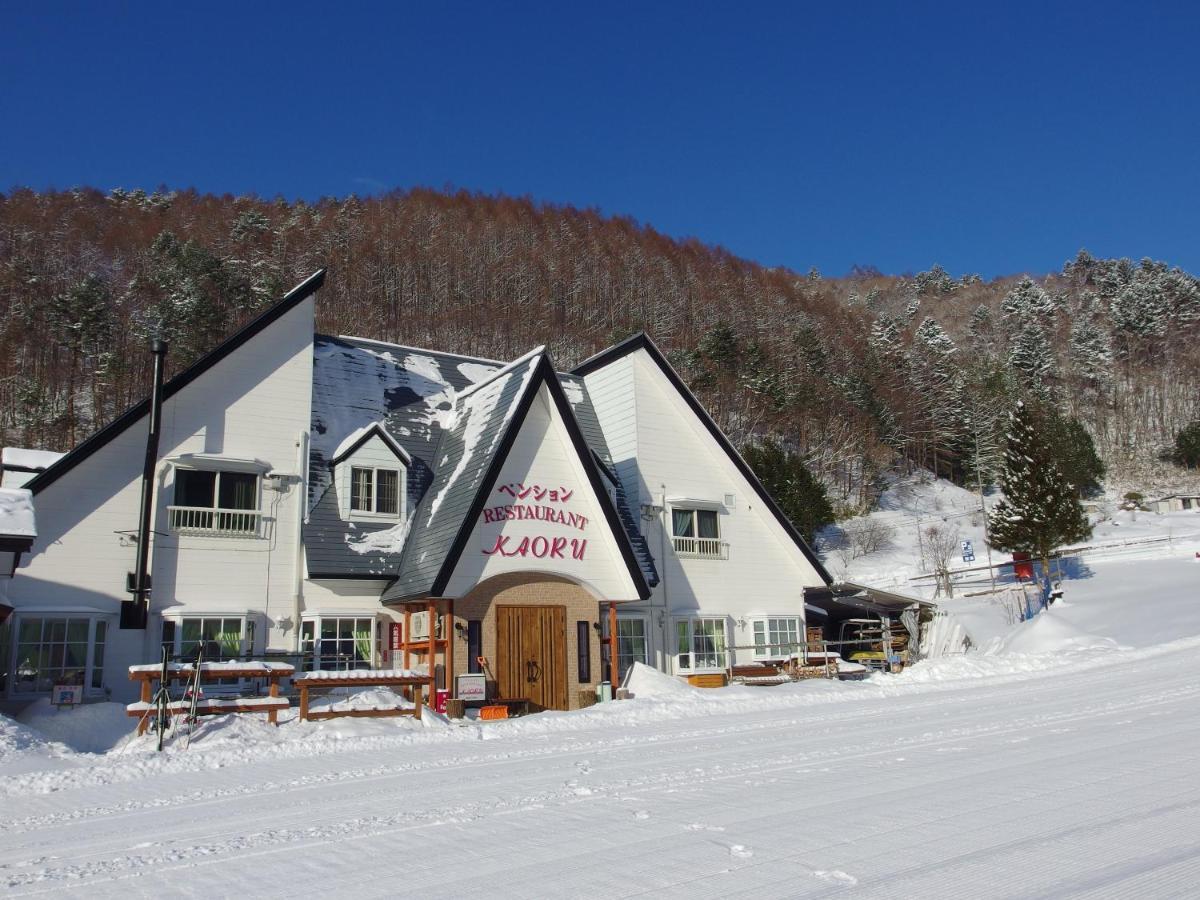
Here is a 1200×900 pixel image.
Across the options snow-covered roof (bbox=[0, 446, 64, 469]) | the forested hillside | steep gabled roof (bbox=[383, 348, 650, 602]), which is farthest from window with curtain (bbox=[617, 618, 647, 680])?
the forested hillside

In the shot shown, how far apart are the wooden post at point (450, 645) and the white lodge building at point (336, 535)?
0.04 metres

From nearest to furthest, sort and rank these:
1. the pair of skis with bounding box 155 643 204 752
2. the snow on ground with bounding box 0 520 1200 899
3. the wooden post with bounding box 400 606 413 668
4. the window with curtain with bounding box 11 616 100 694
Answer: the snow on ground with bounding box 0 520 1200 899, the pair of skis with bounding box 155 643 204 752, the window with curtain with bounding box 11 616 100 694, the wooden post with bounding box 400 606 413 668

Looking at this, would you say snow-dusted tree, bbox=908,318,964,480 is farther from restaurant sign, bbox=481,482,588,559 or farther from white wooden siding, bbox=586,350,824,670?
restaurant sign, bbox=481,482,588,559

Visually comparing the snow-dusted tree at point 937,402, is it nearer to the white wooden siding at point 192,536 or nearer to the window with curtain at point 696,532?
the window with curtain at point 696,532

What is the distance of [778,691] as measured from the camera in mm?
18062

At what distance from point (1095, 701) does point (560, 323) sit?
68842 mm

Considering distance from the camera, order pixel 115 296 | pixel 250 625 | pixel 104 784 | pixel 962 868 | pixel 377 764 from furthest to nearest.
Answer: pixel 115 296, pixel 250 625, pixel 377 764, pixel 104 784, pixel 962 868

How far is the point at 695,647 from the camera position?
74.0 ft

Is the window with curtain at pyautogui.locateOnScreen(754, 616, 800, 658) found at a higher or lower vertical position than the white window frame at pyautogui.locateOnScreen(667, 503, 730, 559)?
lower

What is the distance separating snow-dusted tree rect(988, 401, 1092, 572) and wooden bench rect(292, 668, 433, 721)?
3728 cm

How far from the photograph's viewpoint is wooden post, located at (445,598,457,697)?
16828 mm

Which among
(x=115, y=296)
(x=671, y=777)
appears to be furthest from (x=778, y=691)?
(x=115, y=296)

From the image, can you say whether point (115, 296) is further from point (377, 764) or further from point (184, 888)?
point (184, 888)

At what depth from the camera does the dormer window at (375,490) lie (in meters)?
19.0
